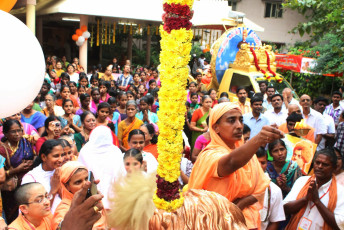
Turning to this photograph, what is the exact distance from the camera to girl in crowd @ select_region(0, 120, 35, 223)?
384cm

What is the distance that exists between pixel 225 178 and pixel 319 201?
3.69 ft

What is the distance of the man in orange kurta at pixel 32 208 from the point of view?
2.83m

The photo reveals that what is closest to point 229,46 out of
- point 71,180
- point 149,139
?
point 149,139

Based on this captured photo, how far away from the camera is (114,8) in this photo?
13.3 m

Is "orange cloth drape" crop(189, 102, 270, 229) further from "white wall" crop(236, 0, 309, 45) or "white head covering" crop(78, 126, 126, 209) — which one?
"white wall" crop(236, 0, 309, 45)

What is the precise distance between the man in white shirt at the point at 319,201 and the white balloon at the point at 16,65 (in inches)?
90.5

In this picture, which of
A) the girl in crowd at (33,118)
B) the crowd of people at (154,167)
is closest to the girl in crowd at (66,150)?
the crowd of people at (154,167)

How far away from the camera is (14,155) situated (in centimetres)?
414

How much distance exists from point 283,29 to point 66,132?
882 inches

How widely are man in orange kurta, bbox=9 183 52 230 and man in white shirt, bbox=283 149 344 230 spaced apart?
6.63 ft

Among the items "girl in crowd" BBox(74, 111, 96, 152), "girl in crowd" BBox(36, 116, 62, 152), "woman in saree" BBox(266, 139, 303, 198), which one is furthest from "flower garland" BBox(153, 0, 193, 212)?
"girl in crowd" BBox(74, 111, 96, 152)

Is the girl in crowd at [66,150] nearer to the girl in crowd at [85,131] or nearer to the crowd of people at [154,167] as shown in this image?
the crowd of people at [154,167]

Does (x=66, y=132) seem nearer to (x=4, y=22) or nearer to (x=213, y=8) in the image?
(x=4, y=22)

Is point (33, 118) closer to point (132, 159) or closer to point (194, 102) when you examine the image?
point (132, 159)
